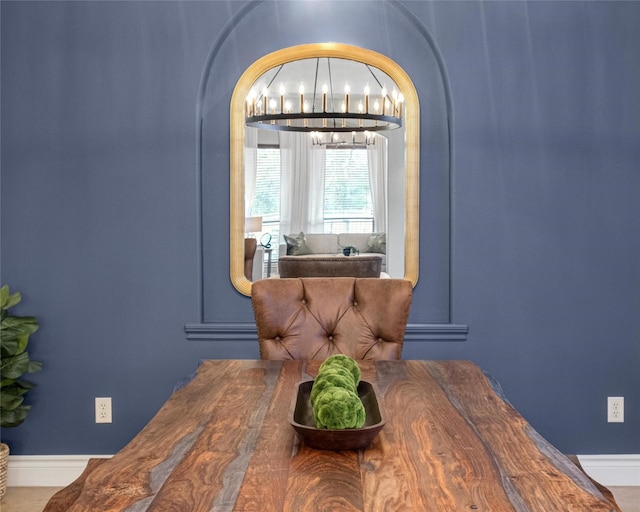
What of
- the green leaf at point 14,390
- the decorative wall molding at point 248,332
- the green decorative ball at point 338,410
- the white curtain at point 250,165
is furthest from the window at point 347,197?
the green decorative ball at point 338,410

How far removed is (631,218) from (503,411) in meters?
1.95

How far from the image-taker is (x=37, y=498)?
3150 millimetres

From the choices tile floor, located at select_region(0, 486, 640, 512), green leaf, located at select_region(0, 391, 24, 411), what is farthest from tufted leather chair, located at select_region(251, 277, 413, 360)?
tile floor, located at select_region(0, 486, 640, 512)

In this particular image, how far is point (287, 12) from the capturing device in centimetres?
321

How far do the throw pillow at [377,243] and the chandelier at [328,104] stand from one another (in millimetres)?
423

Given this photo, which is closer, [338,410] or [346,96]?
[338,410]

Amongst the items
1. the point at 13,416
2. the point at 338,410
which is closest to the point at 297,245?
the point at 13,416

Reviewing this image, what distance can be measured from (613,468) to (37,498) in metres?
2.59

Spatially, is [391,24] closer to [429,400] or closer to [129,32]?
[129,32]

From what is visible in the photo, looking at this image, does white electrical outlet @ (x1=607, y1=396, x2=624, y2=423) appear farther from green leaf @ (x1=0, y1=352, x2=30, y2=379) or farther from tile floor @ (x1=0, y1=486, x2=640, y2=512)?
green leaf @ (x1=0, y1=352, x2=30, y2=379)

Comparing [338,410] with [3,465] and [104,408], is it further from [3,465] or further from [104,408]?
[3,465]

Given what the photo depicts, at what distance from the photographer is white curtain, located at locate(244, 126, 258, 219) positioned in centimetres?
322

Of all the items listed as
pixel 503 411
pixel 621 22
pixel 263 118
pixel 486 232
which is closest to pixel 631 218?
pixel 486 232

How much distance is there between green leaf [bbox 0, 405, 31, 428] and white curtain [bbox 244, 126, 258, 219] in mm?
1281
